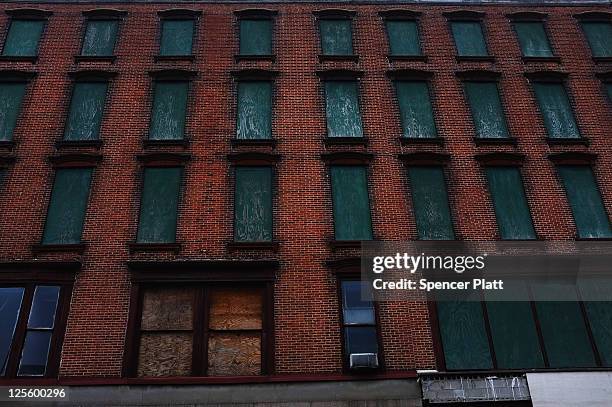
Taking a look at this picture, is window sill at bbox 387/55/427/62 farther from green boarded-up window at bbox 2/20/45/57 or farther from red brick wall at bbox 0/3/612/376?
green boarded-up window at bbox 2/20/45/57

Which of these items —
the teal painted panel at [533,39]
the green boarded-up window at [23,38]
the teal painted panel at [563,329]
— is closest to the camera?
the teal painted panel at [563,329]

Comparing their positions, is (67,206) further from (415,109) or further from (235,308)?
(415,109)

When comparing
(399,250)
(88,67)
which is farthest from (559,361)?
(88,67)

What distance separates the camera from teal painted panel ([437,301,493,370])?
42.8 ft

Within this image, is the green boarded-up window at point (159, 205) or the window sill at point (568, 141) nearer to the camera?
the green boarded-up window at point (159, 205)

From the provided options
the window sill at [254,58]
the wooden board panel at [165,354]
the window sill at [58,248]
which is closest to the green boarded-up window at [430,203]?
the window sill at [254,58]

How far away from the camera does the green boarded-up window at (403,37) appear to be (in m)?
18.3

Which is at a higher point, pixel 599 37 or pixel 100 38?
pixel 599 37

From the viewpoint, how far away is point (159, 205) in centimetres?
1485

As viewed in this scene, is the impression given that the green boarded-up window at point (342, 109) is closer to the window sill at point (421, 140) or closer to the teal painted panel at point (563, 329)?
the window sill at point (421, 140)

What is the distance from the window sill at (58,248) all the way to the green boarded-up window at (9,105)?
388 centimetres

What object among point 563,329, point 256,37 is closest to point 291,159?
point 256,37

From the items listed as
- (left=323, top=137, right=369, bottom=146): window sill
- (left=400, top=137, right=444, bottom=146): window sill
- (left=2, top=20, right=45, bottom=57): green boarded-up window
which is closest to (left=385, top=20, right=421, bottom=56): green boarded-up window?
(left=400, top=137, right=444, bottom=146): window sill

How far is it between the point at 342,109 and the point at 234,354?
311 inches
